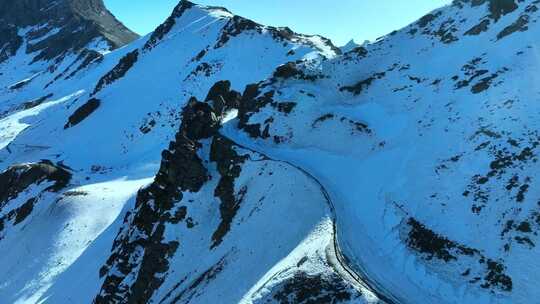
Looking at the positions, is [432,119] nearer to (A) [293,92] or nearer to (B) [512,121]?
(B) [512,121]

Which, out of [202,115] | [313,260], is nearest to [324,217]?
[313,260]

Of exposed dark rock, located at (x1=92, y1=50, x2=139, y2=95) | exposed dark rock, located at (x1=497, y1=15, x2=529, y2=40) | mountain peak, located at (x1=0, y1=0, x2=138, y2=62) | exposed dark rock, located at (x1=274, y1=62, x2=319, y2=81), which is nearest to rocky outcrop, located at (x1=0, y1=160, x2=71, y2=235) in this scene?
exposed dark rock, located at (x1=274, y1=62, x2=319, y2=81)

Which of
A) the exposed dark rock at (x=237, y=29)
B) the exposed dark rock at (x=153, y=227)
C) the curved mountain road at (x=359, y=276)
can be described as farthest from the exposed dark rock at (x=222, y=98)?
the curved mountain road at (x=359, y=276)

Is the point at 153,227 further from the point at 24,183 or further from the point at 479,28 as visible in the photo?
the point at 479,28

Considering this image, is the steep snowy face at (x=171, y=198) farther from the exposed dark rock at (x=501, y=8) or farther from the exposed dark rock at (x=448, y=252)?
the exposed dark rock at (x=501, y=8)

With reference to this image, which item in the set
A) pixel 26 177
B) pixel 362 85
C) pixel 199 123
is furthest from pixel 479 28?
pixel 26 177
